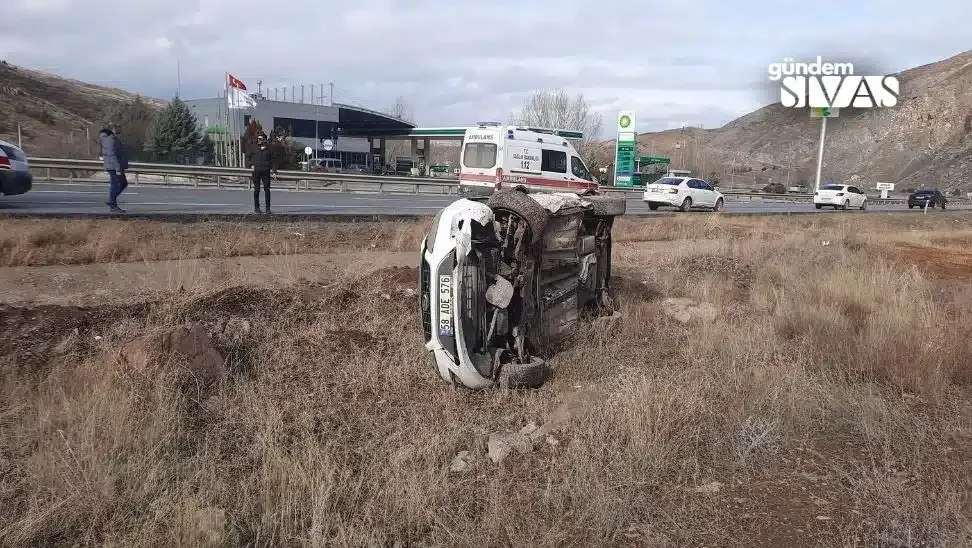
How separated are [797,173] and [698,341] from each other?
343 ft

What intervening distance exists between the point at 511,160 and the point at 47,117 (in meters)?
61.9

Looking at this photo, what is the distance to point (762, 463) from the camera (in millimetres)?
4137

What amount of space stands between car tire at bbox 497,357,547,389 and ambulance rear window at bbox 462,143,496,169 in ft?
51.0

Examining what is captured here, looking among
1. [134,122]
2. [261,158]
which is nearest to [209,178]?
[261,158]

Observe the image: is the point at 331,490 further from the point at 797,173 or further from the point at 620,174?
the point at 797,173

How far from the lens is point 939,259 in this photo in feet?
48.3

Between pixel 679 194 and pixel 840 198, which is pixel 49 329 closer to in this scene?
pixel 679 194

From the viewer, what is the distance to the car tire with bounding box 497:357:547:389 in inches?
203

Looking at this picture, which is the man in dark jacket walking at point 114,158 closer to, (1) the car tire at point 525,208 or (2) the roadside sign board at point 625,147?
(1) the car tire at point 525,208

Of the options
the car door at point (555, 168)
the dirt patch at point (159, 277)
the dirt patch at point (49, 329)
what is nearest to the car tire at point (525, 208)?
the dirt patch at point (159, 277)

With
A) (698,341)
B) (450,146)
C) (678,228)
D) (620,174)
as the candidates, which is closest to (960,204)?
(620,174)

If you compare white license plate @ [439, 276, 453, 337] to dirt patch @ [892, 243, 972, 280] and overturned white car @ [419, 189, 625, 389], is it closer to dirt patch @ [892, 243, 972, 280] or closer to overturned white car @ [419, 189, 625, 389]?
overturned white car @ [419, 189, 625, 389]

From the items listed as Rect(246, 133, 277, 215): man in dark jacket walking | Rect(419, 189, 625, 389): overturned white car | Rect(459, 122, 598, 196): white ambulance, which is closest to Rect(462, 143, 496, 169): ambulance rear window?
Rect(459, 122, 598, 196): white ambulance

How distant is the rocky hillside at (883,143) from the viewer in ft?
273
